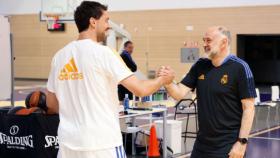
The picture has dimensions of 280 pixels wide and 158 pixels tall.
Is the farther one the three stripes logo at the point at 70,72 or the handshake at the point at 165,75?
the handshake at the point at 165,75

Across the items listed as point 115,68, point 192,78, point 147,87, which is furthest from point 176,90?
point 115,68

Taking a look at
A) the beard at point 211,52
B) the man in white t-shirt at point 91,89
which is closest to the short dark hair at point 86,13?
the man in white t-shirt at point 91,89

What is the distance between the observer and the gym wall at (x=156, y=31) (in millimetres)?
20016

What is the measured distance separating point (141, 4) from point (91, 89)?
65.1 feet

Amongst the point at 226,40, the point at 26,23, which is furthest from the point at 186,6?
the point at 226,40

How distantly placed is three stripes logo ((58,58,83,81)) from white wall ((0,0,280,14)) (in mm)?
17557

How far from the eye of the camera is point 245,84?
354 centimetres

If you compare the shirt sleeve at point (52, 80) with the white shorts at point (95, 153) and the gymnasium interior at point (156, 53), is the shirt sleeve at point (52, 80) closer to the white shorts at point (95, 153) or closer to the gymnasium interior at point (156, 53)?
the white shorts at point (95, 153)

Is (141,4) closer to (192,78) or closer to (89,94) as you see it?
(192,78)

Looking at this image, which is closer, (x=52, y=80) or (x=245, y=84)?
(x=52, y=80)

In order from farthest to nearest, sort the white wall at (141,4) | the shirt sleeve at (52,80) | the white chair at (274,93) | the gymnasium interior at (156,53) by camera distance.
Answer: the white wall at (141,4) < the white chair at (274,93) < the gymnasium interior at (156,53) < the shirt sleeve at (52,80)

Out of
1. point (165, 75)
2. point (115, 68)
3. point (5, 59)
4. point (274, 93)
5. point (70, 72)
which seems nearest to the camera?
point (115, 68)

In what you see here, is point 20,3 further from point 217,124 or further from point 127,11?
point 217,124

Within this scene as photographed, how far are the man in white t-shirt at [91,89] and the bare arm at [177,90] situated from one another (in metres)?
0.74
